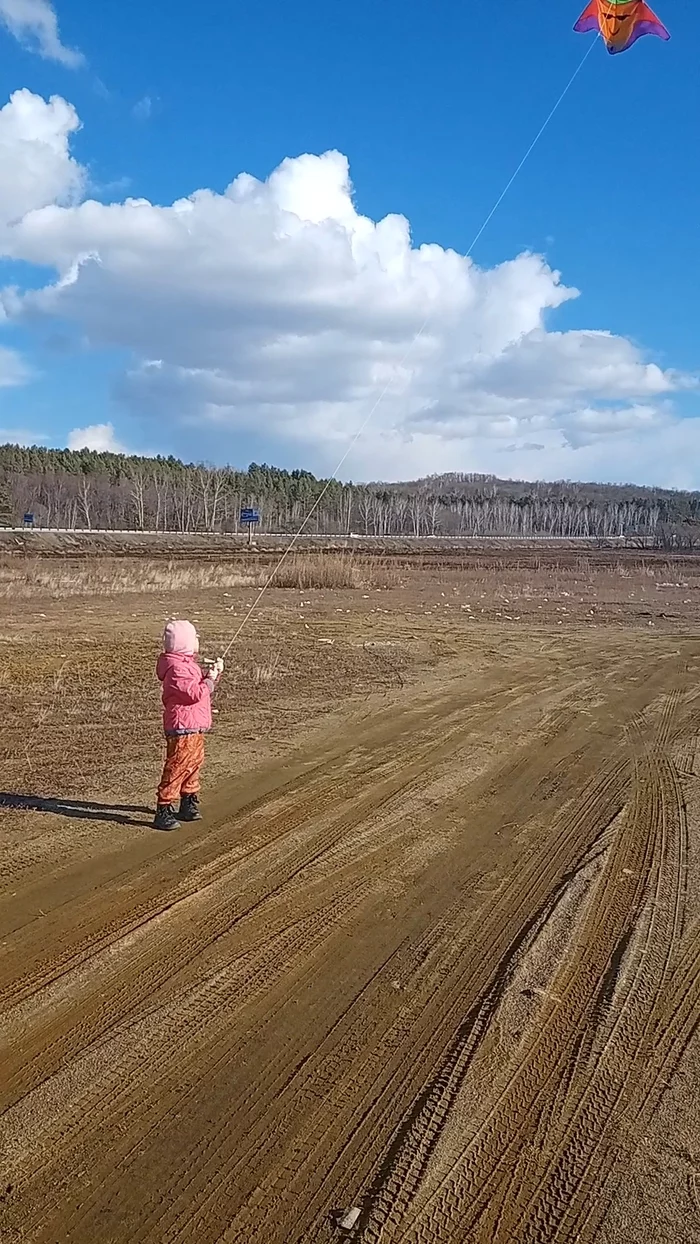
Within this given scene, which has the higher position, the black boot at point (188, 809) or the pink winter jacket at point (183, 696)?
the pink winter jacket at point (183, 696)

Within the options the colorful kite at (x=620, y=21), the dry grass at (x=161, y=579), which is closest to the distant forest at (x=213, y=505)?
the dry grass at (x=161, y=579)

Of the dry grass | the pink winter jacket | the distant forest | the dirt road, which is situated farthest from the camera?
the distant forest

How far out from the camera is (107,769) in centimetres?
850

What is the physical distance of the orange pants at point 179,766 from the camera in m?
6.87

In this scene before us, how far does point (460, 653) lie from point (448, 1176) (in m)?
13.3

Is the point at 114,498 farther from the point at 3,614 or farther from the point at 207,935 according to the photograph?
the point at 207,935

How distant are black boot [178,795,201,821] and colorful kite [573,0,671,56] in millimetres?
8575

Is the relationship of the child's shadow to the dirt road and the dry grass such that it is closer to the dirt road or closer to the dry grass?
the dirt road

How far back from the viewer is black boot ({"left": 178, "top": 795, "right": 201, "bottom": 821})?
277 inches

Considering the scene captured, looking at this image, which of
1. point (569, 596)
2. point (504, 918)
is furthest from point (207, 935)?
point (569, 596)

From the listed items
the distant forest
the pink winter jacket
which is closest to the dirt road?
the pink winter jacket

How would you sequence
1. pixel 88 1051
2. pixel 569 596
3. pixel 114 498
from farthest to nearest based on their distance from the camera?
pixel 114 498 → pixel 569 596 → pixel 88 1051

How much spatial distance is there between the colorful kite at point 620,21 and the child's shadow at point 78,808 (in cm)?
891

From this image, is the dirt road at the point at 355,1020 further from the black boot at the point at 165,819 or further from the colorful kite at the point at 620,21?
the colorful kite at the point at 620,21
